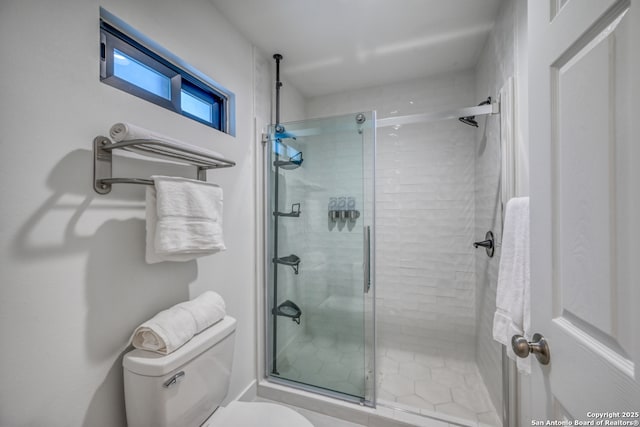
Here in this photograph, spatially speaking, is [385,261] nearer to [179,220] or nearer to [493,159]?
[493,159]

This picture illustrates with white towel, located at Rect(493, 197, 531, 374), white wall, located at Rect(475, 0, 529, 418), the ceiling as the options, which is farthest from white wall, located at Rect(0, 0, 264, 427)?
white wall, located at Rect(475, 0, 529, 418)

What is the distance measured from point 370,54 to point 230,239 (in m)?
1.68

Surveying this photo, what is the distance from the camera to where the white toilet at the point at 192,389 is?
0.90m

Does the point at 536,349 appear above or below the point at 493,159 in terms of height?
below

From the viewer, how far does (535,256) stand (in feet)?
2.43

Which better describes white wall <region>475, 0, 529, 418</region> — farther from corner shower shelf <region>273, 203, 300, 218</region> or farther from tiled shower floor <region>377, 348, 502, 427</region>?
corner shower shelf <region>273, 203, 300, 218</region>

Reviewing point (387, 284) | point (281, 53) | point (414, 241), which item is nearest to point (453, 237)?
point (414, 241)

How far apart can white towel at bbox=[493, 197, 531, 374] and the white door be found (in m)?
0.39

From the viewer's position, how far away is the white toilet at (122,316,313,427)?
35.4 inches

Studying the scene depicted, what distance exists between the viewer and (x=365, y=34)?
172 cm

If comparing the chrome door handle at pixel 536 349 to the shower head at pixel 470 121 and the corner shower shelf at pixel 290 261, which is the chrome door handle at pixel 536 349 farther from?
the shower head at pixel 470 121

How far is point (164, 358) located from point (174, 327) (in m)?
0.11

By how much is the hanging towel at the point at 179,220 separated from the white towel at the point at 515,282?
1.32 meters

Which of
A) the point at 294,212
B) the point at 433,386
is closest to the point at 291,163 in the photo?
the point at 294,212
